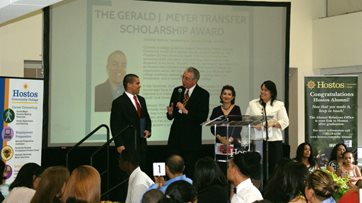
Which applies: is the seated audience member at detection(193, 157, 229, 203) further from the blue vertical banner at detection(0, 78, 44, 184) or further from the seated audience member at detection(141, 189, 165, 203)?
the blue vertical banner at detection(0, 78, 44, 184)

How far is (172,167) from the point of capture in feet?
24.0

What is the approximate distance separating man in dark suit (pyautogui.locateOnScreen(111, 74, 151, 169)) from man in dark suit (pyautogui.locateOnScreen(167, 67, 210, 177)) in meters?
0.38

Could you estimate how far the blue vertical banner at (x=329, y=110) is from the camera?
12992mm

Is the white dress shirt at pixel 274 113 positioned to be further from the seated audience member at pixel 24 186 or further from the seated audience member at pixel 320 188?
the seated audience member at pixel 320 188

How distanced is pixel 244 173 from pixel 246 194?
0.76 ft

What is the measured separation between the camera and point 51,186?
5.34 m

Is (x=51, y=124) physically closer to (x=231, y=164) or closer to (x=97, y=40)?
(x=97, y=40)

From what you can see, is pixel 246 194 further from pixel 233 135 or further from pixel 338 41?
pixel 338 41

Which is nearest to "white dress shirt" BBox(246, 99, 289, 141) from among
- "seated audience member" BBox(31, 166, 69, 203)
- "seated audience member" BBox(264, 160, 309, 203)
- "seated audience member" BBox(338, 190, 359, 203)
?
"seated audience member" BBox(264, 160, 309, 203)

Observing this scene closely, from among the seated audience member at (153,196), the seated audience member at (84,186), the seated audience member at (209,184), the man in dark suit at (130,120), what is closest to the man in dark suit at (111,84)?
the man in dark suit at (130,120)

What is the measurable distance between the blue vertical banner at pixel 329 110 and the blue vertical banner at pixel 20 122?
469 centimetres

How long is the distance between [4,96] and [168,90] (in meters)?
2.69

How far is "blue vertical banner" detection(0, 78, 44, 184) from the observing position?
1033 centimetres

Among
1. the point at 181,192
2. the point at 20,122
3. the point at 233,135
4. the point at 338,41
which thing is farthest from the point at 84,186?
the point at 338,41
